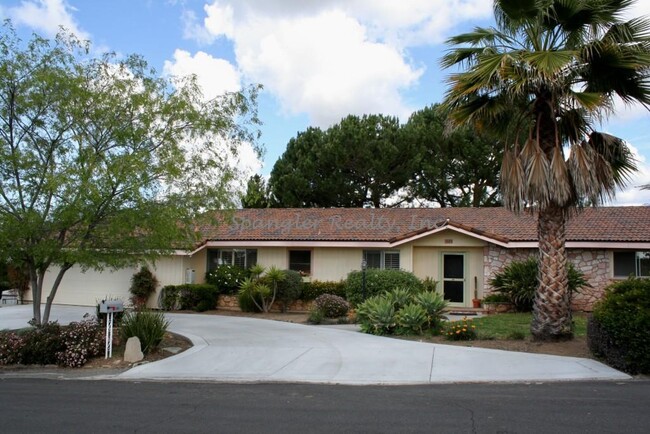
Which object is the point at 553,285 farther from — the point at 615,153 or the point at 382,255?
the point at 382,255

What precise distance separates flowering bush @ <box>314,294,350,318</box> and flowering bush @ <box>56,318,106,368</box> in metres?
7.05

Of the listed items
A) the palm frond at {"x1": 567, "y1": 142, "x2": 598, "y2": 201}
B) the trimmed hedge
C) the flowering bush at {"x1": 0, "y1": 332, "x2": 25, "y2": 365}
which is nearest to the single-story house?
the trimmed hedge

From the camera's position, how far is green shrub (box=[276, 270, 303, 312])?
20453 millimetres

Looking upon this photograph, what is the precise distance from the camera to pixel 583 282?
17.8 metres

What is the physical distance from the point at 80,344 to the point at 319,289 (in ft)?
34.6

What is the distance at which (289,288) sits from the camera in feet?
67.1

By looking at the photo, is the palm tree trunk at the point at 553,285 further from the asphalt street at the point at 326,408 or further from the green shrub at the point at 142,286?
the green shrub at the point at 142,286

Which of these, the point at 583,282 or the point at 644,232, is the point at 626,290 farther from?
the point at 644,232

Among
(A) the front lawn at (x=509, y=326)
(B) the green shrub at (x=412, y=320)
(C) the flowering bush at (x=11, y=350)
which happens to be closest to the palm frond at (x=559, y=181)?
(A) the front lawn at (x=509, y=326)

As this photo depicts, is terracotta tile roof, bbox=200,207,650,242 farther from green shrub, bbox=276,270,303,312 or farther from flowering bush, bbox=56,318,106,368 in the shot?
flowering bush, bbox=56,318,106,368

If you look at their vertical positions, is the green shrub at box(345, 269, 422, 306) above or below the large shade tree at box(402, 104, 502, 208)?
below

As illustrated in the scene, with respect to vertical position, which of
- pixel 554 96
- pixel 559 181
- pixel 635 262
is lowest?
pixel 635 262

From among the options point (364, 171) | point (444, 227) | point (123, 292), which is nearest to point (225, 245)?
point (123, 292)

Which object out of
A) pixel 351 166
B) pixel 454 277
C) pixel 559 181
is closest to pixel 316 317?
pixel 454 277
